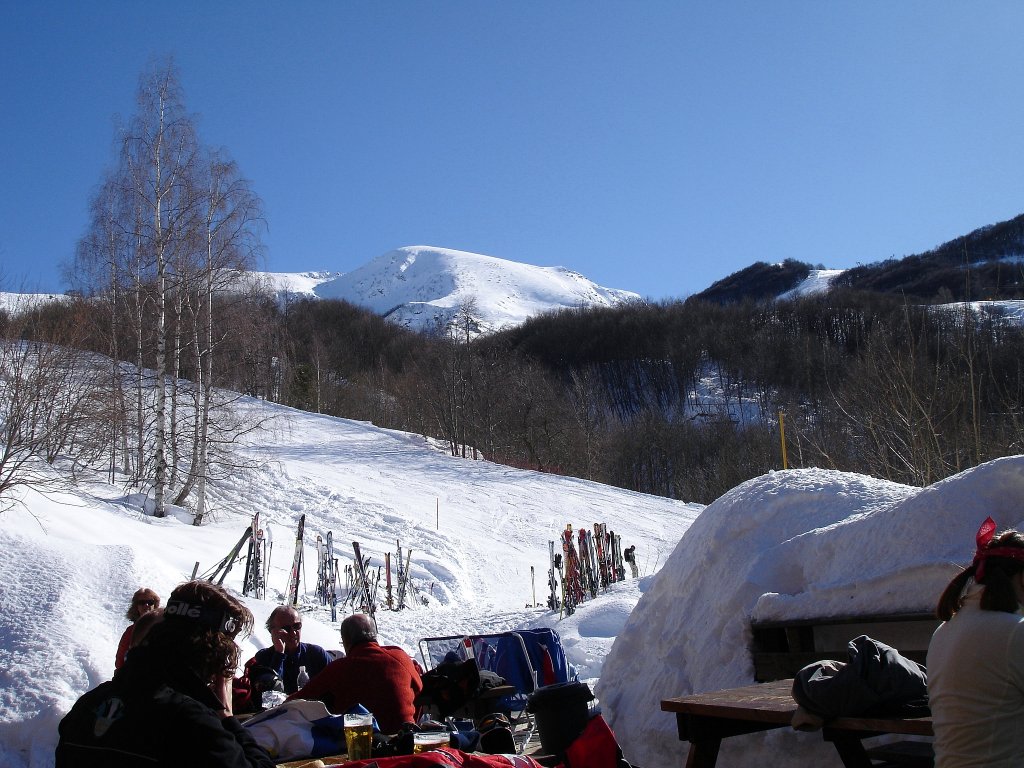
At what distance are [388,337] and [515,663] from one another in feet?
236

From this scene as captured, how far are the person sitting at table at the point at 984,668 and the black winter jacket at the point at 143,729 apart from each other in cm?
213

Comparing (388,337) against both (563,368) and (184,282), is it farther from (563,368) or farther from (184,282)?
(184,282)

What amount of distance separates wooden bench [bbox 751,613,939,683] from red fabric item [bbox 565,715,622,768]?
1249mm

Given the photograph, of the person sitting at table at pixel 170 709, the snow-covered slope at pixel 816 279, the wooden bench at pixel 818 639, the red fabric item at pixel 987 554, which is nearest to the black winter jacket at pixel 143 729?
the person sitting at table at pixel 170 709

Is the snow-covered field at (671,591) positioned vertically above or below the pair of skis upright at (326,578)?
above

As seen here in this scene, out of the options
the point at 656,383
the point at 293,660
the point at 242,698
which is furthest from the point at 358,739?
the point at 656,383

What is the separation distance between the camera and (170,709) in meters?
2.44

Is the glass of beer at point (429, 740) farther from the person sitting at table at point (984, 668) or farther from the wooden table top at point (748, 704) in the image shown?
the person sitting at table at point (984, 668)

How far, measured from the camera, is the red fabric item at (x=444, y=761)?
8.91 ft

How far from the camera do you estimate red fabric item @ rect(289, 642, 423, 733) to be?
4.52m

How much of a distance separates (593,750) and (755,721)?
26.8 inches

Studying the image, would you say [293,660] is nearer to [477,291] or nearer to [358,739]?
[358,739]

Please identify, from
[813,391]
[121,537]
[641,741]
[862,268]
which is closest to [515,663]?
[641,741]

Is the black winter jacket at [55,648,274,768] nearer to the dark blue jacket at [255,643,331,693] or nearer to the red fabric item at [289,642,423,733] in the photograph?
the red fabric item at [289,642,423,733]
